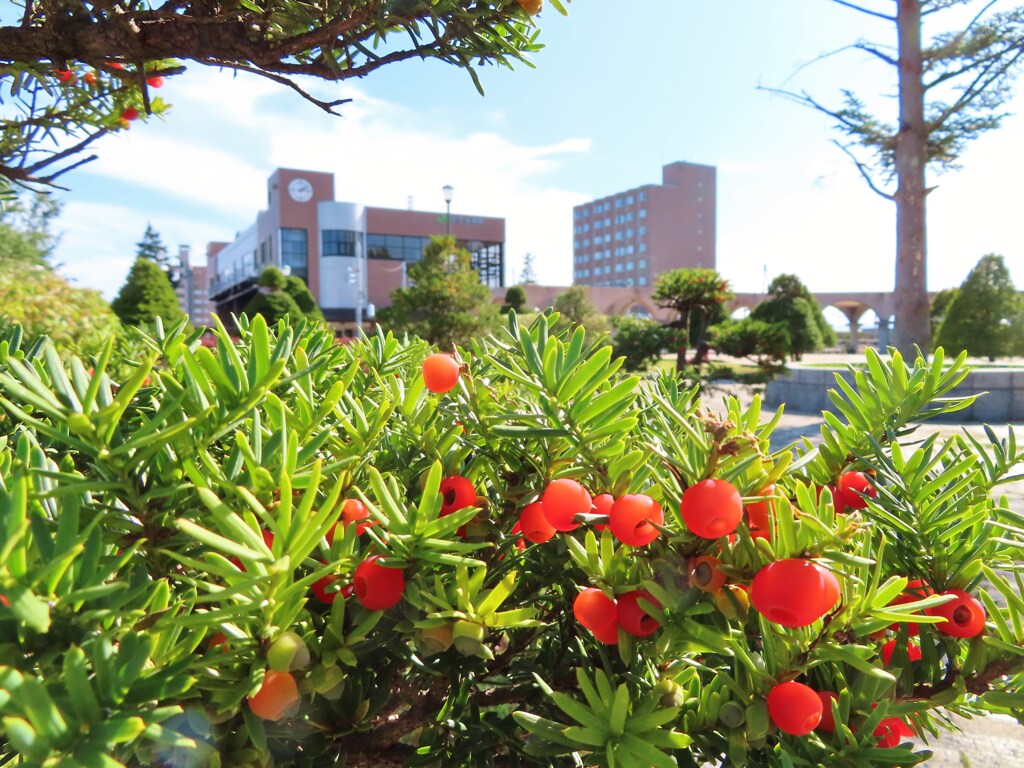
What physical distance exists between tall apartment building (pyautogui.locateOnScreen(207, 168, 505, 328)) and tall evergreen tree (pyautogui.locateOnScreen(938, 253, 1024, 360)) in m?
25.2

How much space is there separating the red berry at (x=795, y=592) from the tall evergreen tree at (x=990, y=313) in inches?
664

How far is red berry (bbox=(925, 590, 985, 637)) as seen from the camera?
606 millimetres

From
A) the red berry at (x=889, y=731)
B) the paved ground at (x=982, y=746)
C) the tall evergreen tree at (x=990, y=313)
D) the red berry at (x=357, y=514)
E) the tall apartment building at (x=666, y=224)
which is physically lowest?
the paved ground at (x=982, y=746)

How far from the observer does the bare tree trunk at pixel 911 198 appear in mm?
7730

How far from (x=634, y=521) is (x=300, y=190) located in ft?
129

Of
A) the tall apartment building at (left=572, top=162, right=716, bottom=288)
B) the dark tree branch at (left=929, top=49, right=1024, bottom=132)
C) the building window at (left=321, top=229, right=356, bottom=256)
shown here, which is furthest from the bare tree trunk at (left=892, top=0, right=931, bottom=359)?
the tall apartment building at (left=572, top=162, right=716, bottom=288)

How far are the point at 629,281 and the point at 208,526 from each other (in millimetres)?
69523

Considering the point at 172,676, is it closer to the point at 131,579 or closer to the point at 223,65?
the point at 131,579

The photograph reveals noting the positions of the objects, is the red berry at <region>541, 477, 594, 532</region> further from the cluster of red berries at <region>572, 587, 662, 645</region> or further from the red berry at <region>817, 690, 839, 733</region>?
the red berry at <region>817, 690, 839, 733</region>

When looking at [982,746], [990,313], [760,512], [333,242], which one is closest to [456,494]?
[760,512]

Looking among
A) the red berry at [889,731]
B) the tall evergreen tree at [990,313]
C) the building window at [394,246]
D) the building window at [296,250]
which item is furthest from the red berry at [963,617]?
the building window at [394,246]

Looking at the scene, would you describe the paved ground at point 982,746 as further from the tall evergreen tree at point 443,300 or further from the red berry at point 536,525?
the tall evergreen tree at point 443,300

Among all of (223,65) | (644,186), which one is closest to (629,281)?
(644,186)

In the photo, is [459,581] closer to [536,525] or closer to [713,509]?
[536,525]
